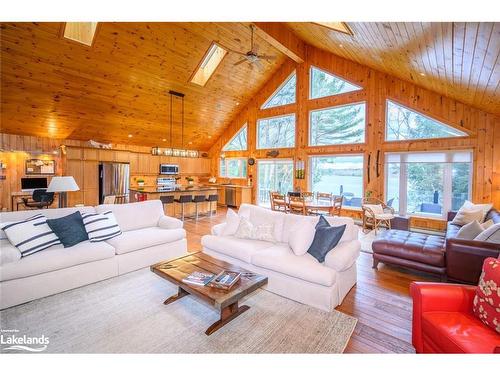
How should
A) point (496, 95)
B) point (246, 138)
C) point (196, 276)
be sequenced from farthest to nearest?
point (246, 138) → point (496, 95) → point (196, 276)

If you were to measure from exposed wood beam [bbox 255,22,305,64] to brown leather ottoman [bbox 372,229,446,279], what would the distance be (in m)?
5.17

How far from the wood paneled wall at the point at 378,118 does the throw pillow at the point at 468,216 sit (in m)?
1.19

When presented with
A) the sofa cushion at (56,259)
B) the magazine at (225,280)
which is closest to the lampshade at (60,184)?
the sofa cushion at (56,259)

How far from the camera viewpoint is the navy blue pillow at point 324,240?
A: 9.05 ft

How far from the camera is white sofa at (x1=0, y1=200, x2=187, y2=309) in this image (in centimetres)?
253

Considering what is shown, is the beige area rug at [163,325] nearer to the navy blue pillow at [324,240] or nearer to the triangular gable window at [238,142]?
the navy blue pillow at [324,240]

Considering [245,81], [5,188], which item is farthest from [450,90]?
[5,188]

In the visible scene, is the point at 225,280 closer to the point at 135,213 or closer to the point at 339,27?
the point at 135,213

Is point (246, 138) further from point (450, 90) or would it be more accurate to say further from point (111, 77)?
point (450, 90)

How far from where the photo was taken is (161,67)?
6242 mm

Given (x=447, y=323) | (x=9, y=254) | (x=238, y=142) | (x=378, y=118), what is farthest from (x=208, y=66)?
(x=447, y=323)

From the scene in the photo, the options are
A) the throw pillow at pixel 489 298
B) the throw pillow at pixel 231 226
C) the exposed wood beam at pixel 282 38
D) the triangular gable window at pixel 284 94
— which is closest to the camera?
the throw pillow at pixel 489 298
